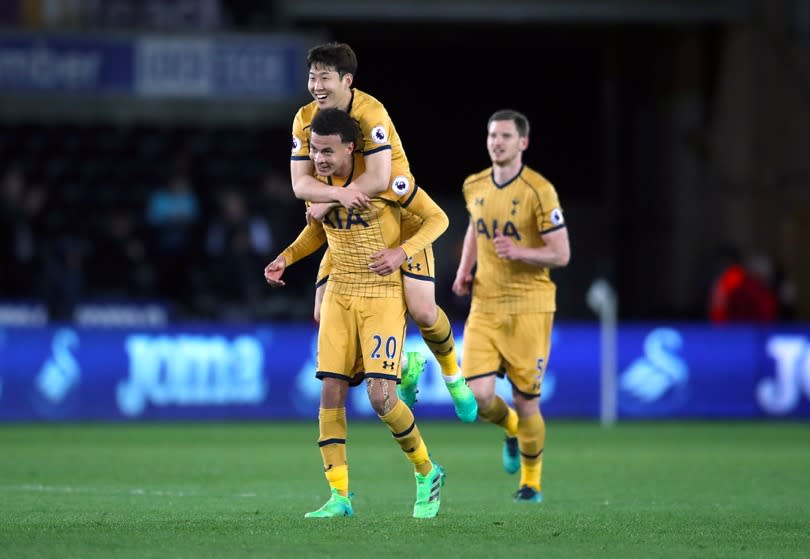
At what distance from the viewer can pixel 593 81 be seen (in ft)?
88.0

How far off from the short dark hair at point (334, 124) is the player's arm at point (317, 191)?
246mm

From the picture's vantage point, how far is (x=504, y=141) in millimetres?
9445

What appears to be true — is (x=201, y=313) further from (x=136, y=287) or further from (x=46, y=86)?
(x=46, y=86)

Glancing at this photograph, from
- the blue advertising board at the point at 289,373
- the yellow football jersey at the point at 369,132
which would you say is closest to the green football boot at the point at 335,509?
the yellow football jersey at the point at 369,132

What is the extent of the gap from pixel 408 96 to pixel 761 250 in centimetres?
733

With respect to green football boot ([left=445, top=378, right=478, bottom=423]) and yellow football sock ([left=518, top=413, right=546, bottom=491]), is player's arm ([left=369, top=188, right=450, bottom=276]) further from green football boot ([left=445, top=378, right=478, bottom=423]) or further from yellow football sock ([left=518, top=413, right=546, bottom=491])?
yellow football sock ([left=518, top=413, right=546, bottom=491])

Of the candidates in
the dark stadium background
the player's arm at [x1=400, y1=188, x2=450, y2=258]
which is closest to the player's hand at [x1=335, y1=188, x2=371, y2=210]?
the player's arm at [x1=400, y1=188, x2=450, y2=258]

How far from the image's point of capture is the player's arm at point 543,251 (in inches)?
364

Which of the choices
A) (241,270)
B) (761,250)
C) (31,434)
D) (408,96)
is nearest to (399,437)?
(31,434)

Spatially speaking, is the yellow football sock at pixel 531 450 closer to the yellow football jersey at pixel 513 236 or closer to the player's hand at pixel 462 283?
the yellow football jersey at pixel 513 236

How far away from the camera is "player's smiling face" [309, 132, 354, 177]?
7297 mm

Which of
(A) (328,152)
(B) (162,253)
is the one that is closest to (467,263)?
(A) (328,152)

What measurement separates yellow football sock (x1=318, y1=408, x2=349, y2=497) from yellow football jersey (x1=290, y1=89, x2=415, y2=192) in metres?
1.26

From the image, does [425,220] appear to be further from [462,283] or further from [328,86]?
[462,283]
